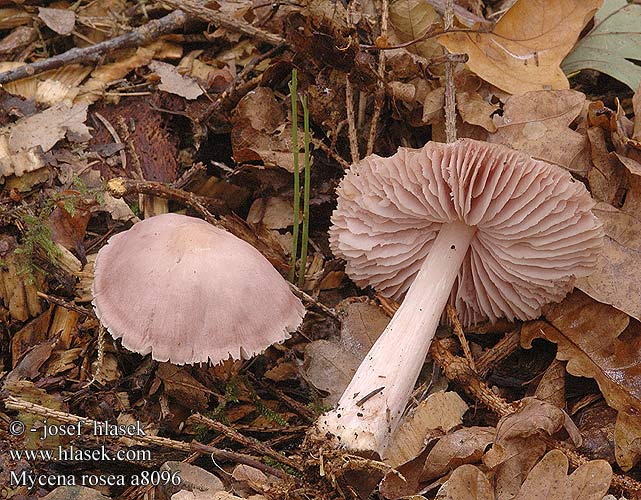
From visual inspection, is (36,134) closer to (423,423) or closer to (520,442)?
(423,423)

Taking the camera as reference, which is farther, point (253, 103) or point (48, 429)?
point (253, 103)

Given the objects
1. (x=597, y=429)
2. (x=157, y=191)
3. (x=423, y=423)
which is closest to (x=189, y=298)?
(x=157, y=191)

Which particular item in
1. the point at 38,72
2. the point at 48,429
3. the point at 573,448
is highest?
the point at 38,72

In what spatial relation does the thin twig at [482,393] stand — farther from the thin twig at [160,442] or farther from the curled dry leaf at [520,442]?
the thin twig at [160,442]

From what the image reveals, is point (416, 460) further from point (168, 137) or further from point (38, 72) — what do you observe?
point (38, 72)

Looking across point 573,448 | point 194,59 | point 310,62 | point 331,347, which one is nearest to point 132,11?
point 194,59

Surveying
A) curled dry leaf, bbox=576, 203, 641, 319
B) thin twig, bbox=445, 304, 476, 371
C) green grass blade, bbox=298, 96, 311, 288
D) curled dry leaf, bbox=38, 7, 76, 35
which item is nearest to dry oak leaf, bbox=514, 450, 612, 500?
thin twig, bbox=445, 304, 476, 371
